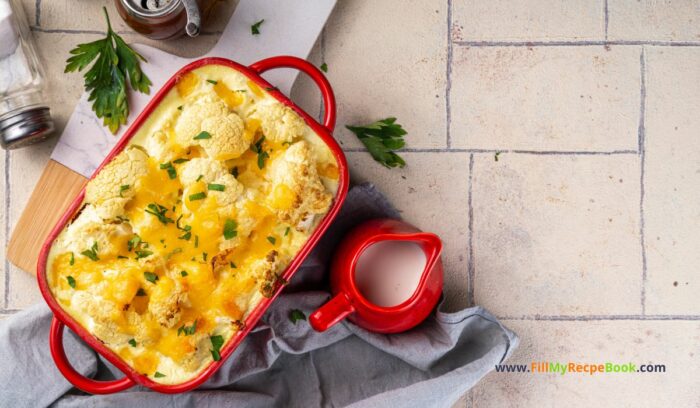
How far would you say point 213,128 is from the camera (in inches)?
41.2

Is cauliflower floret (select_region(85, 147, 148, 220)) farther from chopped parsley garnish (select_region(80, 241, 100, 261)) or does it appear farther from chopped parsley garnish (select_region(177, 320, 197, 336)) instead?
chopped parsley garnish (select_region(177, 320, 197, 336))

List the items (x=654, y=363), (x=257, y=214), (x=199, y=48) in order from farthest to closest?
(x=654, y=363), (x=199, y=48), (x=257, y=214)

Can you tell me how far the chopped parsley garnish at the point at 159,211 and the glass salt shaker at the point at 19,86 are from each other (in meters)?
0.36

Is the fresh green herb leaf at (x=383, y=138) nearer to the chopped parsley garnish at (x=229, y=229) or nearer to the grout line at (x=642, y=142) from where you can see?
the chopped parsley garnish at (x=229, y=229)

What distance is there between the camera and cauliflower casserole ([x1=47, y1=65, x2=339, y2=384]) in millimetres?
1059

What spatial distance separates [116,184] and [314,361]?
1.82ft

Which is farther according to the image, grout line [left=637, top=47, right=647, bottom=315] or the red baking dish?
grout line [left=637, top=47, right=647, bottom=315]

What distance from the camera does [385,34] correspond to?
1371mm

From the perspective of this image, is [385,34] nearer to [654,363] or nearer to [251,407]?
[251,407]

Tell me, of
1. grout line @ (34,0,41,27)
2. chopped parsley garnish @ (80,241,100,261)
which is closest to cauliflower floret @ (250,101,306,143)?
chopped parsley garnish @ (80,241,100,261)

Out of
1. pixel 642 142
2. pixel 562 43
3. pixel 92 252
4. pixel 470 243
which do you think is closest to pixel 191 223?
pixel 92 252

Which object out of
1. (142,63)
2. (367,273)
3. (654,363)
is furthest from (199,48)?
(654,363)

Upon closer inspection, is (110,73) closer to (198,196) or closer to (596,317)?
(198,196)

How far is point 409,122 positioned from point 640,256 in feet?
1.96
